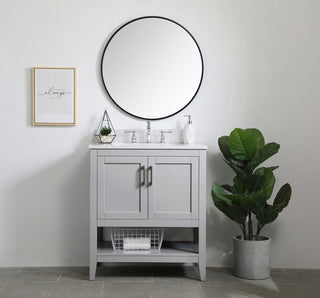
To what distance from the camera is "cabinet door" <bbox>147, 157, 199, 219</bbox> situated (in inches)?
134

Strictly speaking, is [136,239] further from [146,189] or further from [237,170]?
[237,170]

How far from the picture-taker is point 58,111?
3.76m

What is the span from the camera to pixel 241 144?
3.39 meters

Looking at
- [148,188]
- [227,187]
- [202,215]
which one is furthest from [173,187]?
[227,187]

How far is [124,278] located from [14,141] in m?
1.37

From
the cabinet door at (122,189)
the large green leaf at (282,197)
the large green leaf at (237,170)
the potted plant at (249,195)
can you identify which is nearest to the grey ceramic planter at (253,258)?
the potted plant at (249,195)

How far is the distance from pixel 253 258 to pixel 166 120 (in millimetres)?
1249

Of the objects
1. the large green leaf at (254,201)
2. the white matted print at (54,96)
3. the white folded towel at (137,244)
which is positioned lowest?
the white folded towel at (137,244)

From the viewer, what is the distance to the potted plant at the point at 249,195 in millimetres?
3385

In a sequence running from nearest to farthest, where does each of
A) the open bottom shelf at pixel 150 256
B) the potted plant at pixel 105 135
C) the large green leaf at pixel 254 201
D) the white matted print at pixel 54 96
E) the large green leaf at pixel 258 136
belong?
the large green leaf at pixel 254 201, the open bottom shelf at pixel 150 256, the large green leaf at pixel 258 136, the potted plant at pixel 105 135, the white matted print at pixel 54 96

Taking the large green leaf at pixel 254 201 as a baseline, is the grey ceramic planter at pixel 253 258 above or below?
below

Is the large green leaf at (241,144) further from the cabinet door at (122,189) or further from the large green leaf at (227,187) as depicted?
the cabinet door at (122,189)

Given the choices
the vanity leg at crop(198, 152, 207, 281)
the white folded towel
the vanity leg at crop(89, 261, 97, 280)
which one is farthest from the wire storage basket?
the vanity leg at crop(198, 152, 207, 281)

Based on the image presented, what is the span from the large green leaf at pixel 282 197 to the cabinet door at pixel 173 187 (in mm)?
609
